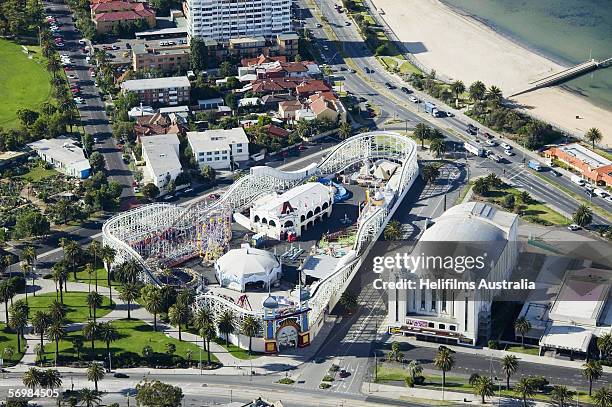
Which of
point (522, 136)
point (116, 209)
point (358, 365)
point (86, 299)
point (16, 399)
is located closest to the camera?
point (16, 399)

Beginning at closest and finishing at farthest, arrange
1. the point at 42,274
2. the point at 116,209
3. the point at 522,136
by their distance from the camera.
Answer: the point at 42,274
the point at 116,209
the point at 522,136

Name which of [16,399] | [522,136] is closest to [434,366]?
[16,399]

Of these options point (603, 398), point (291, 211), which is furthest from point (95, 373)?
point (603, 398)

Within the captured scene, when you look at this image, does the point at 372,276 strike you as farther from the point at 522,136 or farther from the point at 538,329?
the point at 522,136

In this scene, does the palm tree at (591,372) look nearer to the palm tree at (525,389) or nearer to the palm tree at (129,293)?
the palm tree at (525,389)

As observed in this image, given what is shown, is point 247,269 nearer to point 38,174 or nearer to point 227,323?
point 227,323
